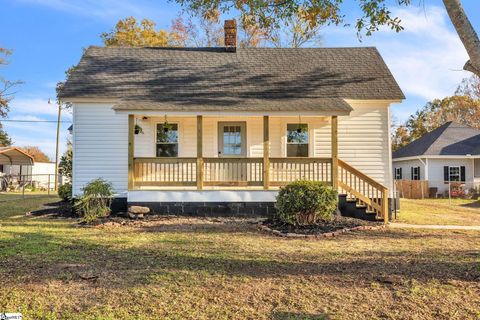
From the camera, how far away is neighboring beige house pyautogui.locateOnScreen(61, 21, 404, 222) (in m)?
12.2

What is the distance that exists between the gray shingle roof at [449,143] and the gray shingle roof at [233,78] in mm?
13989

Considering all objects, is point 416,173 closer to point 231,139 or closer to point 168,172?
point 231,139

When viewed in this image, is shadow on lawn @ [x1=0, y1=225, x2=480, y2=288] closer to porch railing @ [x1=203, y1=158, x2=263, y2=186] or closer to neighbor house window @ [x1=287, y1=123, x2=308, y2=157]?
porch railing @ [x1=203, y1=158, x2=263, y2=186]

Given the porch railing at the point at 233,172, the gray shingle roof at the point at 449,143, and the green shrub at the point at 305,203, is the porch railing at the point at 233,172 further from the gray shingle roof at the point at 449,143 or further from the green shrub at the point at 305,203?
the gray shingle roof at the point at 449,143

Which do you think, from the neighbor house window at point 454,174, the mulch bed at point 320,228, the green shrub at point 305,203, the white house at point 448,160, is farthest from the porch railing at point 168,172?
the neighbor house window at point 454,174

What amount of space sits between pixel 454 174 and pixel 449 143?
2431mm

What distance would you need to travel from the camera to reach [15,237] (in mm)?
8711

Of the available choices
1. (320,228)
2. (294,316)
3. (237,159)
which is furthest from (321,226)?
(294,316)

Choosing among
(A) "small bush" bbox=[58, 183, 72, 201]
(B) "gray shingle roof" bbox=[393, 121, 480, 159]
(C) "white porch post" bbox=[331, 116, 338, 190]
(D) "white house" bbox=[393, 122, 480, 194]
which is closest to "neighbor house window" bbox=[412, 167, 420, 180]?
(D) "white house" bbox=[393, 122, 480, 194]

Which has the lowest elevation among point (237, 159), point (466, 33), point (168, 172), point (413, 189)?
point (413, 189)

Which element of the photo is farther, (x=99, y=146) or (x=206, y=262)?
(x=99, y=146)

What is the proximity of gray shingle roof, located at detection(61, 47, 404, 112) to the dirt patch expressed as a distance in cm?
331

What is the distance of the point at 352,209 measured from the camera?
12.4m

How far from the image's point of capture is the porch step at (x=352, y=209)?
12.0 meters
